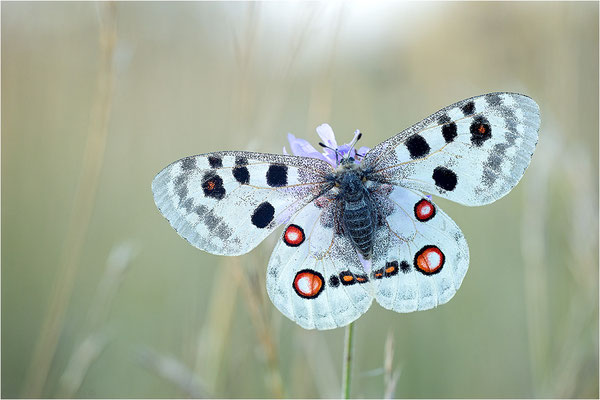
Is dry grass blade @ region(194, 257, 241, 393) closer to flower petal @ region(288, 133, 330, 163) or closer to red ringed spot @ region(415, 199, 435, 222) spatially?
flower petal @ region(288, 133, 330, 163)

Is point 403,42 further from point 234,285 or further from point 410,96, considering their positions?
point 234,285

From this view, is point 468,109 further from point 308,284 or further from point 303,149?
point 308,284

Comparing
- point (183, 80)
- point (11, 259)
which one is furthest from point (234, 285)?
point (183, 80)

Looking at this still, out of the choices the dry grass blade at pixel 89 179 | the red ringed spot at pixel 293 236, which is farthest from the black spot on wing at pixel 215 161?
the dry grass blade at pixel 89 179

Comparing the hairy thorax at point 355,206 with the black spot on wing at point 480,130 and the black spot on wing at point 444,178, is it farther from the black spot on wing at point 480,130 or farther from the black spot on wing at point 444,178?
the black spot on wing at point 480,130

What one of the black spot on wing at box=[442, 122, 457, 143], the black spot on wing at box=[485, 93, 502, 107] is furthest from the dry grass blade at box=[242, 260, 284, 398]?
the black spot on wing at box=[485, 93, 502, 107]

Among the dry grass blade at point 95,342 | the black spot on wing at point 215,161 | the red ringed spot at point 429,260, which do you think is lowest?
the dry grass blade at point 95,342

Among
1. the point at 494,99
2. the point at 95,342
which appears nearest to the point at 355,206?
the point at 494,99
